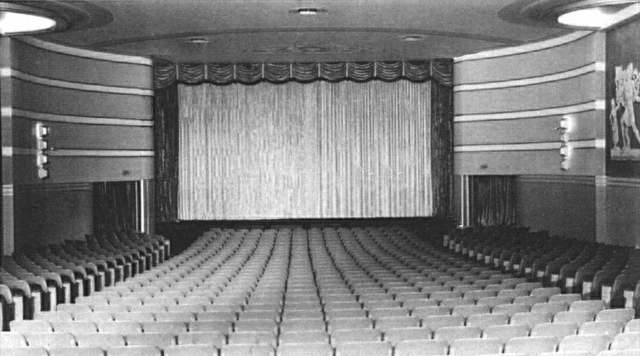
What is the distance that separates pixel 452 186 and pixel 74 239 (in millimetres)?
11112

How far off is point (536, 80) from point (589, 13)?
5.00m

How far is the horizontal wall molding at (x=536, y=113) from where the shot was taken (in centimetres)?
1848

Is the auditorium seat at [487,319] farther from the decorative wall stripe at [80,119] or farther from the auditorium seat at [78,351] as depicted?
the decorative wall stripe at [80,119]

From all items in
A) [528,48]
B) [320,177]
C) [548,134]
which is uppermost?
[528,48]

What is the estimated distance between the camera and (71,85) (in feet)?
66.7

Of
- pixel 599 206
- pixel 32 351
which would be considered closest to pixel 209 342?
pixel 32 351

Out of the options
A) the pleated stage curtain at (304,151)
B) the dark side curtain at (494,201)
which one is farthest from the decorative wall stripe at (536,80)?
the dark side curtain at (494,201)

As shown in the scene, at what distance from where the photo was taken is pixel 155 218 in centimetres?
2423

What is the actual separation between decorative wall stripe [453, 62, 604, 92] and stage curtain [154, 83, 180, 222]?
28.3ft

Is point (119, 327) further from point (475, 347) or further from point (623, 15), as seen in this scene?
point (623, 15)

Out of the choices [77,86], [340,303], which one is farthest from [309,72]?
[340,303]

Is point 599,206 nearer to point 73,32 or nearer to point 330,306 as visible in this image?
point 330,306

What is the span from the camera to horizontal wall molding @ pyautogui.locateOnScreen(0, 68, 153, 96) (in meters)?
17.5

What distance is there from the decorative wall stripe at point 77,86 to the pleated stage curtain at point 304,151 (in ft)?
9.35
